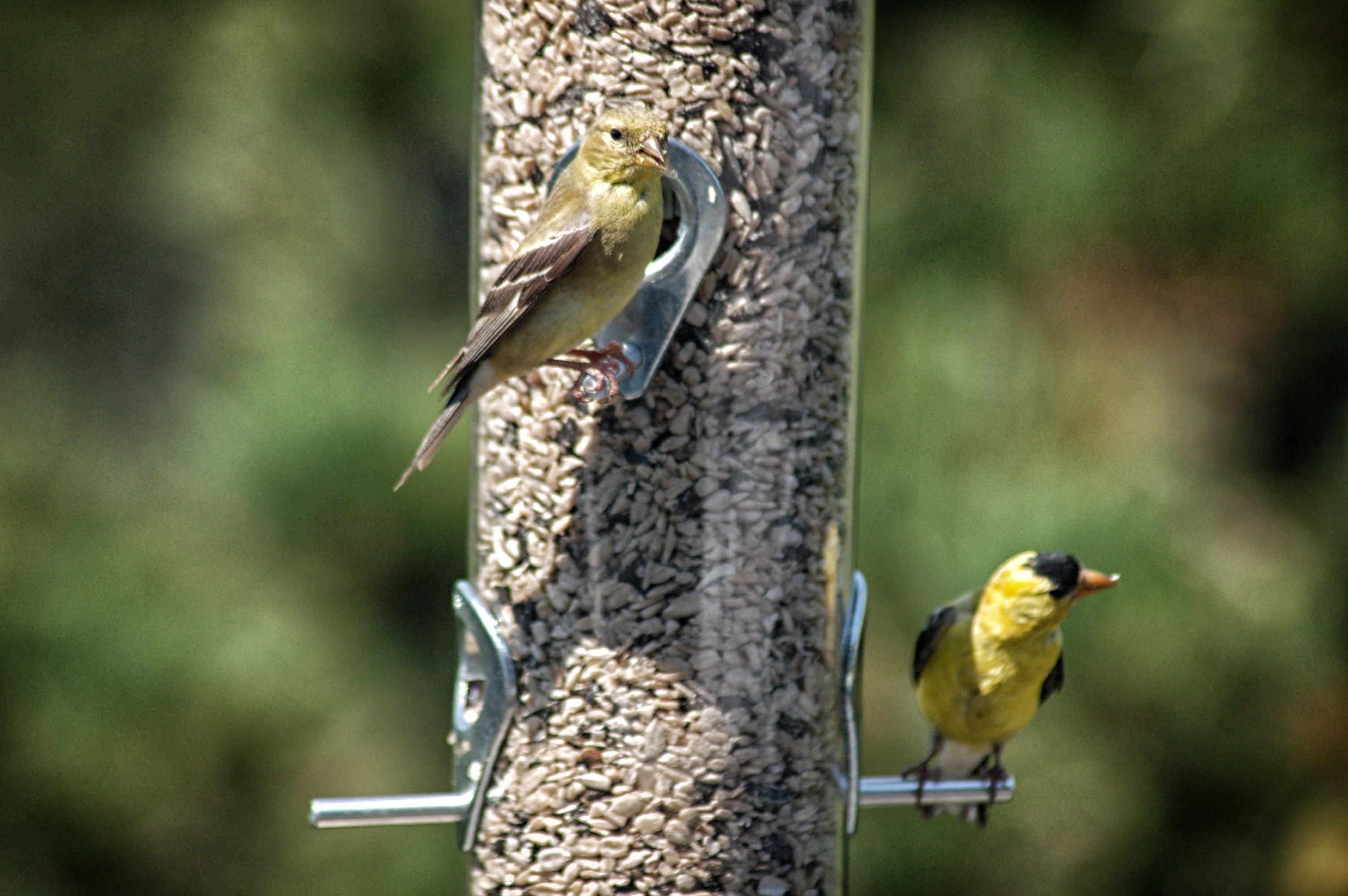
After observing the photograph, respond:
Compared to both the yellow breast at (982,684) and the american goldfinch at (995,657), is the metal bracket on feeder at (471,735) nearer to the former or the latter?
the american goldfinch at (995,657)

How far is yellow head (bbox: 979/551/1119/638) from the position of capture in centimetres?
289

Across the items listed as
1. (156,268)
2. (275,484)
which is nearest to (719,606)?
(275,484)

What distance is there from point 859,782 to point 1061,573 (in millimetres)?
691

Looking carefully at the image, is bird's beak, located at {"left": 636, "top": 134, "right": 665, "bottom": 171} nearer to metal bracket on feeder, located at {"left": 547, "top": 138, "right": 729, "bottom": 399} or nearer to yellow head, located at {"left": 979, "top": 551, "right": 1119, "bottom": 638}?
metal bracket on feeder, located at {"left": 547, "top": 138, "right": 729, "bottom": 399}

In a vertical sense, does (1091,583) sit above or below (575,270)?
below

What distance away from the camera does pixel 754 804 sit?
7.94 feet

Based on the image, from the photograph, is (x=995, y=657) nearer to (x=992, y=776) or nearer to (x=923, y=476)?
(x=992, y=776)

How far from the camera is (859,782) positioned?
8.35 ft

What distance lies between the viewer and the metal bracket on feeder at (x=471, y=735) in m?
2.40

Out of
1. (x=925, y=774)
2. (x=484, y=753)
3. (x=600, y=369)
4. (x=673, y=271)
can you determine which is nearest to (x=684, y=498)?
(x=600, y=369)

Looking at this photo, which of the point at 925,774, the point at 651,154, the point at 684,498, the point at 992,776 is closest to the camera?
the point at 651,154

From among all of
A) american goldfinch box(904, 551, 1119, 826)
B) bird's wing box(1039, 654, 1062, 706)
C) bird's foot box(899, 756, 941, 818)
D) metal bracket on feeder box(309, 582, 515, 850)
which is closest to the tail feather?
metal bracket on feeder box(309, 582, 515, 850)

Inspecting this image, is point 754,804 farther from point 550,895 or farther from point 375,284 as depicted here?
point 375,284

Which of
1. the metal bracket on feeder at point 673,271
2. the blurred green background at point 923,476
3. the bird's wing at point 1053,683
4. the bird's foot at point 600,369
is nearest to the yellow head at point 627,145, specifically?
the metal bracket on feeder at point 673,271
